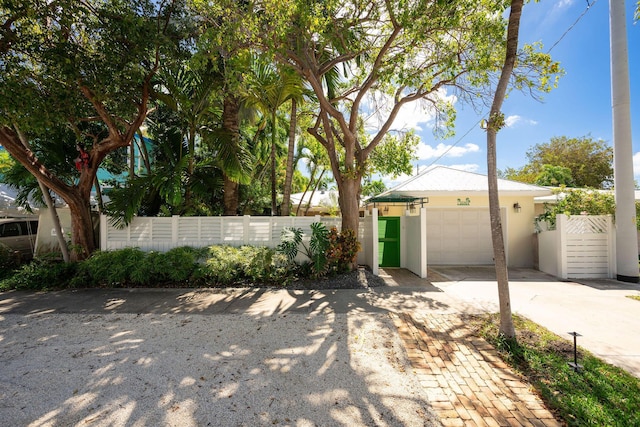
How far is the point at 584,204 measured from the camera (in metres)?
8.24

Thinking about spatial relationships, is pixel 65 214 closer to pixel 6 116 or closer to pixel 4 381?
pixel 6 116

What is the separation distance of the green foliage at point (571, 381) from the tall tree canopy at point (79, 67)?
28.4ft

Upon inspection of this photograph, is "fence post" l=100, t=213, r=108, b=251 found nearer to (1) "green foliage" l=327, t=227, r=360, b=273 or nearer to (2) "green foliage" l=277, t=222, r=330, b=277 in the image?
(2) "green foliage" l=277, t=222, r=330, b=277

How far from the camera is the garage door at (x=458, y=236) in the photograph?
34.0ft

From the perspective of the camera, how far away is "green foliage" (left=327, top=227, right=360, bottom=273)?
760 centimetres

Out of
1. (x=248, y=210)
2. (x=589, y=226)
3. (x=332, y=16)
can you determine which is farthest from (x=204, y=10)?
(x=589, y=226)

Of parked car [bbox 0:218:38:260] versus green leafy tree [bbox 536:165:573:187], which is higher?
green leafy tree [bbox 536:165:573:187]

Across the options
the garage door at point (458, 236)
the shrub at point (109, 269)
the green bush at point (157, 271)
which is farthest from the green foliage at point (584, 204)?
the shrub at point (109, 269)

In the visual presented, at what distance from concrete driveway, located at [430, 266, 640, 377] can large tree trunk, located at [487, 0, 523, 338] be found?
1.05 meters

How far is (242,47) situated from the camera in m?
6.59

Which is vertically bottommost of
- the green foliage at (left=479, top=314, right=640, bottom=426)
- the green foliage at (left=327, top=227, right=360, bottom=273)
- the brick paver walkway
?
the brick paver walkway

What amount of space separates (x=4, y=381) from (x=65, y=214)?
8.34 meters

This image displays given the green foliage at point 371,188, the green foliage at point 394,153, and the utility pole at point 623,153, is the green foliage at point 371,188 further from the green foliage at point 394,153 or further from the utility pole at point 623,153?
the utility pole at point 623,153

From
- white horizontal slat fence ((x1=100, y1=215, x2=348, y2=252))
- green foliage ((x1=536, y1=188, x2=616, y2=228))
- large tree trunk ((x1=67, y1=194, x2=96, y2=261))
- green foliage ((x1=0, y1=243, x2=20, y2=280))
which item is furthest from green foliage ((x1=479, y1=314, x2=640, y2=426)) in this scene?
green foliage ((x1=0, y1=243, x2=20, y2=280))
